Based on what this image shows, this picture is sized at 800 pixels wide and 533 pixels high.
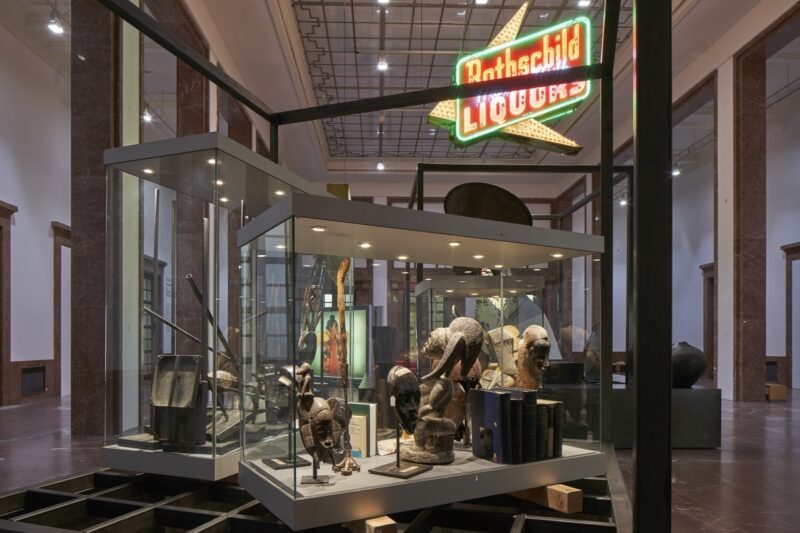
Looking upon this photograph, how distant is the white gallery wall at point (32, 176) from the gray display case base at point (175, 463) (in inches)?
312

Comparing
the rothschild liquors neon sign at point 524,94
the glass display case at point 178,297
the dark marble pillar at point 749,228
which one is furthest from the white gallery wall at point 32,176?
the dark marble pillar at point 749,228

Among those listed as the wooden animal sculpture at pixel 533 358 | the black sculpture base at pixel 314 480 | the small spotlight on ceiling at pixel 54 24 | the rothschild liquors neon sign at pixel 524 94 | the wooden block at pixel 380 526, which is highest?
the small spotlight on ceiling at pixel 54 24

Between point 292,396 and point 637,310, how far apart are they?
127 centimetres

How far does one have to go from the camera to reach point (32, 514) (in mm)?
2361

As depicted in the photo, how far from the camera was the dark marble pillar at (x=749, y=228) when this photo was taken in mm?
9500

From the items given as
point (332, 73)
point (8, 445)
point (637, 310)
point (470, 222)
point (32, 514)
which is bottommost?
point (8, 445)

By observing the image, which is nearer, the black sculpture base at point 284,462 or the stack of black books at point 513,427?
the black sculpture base at point 284,462

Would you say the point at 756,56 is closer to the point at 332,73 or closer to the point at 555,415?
the point at 332,73

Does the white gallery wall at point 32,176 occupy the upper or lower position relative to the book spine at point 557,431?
upper

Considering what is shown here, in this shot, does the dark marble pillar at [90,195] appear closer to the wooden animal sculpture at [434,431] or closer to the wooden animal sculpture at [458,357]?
the wooden animal sculpture at [458,357]

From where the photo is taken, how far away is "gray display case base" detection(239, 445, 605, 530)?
77.6 inches

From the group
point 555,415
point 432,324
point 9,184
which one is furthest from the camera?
point 9,184

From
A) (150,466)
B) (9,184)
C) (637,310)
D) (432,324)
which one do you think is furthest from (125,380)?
(9,184)

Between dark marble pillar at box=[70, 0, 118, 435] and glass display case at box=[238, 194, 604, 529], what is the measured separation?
3.74 metres
